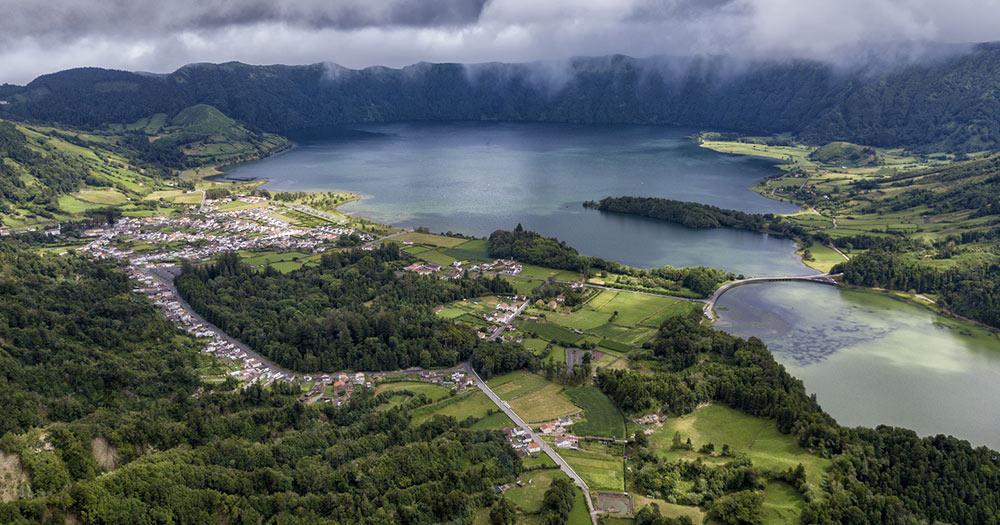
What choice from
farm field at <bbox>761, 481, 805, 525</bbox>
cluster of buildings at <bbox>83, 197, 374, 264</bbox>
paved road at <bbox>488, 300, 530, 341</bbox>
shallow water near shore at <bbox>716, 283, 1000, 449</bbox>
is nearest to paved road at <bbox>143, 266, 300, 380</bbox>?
cluster of buildings at <bbox>83, 197, 374, 264</bbox>

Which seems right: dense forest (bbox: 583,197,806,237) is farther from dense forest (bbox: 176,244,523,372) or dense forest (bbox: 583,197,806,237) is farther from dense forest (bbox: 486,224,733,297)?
dense forest (bbox: 176,244,523,372)

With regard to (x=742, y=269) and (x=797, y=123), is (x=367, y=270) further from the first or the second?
(x=797, y=123)

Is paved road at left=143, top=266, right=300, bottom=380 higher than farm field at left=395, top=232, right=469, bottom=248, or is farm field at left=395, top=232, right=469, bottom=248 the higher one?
farm field at left=395, top=232, right=469, bottom=248

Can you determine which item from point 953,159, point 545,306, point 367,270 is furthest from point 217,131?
point 953,159

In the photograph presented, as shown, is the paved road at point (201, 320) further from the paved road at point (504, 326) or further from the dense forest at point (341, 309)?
the paved road at point (504, 326)

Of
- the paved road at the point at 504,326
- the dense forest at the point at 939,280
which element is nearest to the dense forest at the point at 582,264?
the paved road at the point at 504,326
